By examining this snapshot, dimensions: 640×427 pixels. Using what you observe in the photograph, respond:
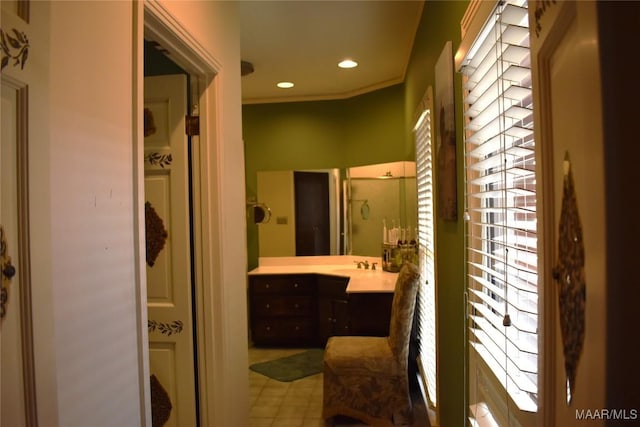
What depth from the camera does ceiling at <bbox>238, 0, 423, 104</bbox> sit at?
252 centimetres

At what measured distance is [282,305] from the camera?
4223 mm

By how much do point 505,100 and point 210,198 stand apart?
1.34m

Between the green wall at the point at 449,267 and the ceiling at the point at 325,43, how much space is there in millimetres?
381

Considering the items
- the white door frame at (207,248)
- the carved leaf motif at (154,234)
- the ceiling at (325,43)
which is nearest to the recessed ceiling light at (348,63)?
the ceiling at (325,43)

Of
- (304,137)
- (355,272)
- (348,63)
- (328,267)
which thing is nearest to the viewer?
(348,63)

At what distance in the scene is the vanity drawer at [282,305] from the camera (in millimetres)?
4211

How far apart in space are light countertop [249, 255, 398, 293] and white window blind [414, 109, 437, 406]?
0.52 meters

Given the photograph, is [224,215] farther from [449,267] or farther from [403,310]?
Result: [403,310]

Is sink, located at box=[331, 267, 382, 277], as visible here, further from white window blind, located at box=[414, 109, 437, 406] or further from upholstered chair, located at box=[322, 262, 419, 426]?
upholstered chair, located at box=[322, 262, 419, 426]

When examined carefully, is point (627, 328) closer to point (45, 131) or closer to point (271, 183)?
point (45, 131)

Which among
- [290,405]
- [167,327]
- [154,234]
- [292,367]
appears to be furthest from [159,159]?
[292,367]

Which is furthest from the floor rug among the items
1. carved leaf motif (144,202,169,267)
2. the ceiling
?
the ceiling

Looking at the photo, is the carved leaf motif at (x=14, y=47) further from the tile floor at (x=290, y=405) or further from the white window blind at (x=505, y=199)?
the tile floor at (x=290, y=405)

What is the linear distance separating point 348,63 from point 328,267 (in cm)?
214
